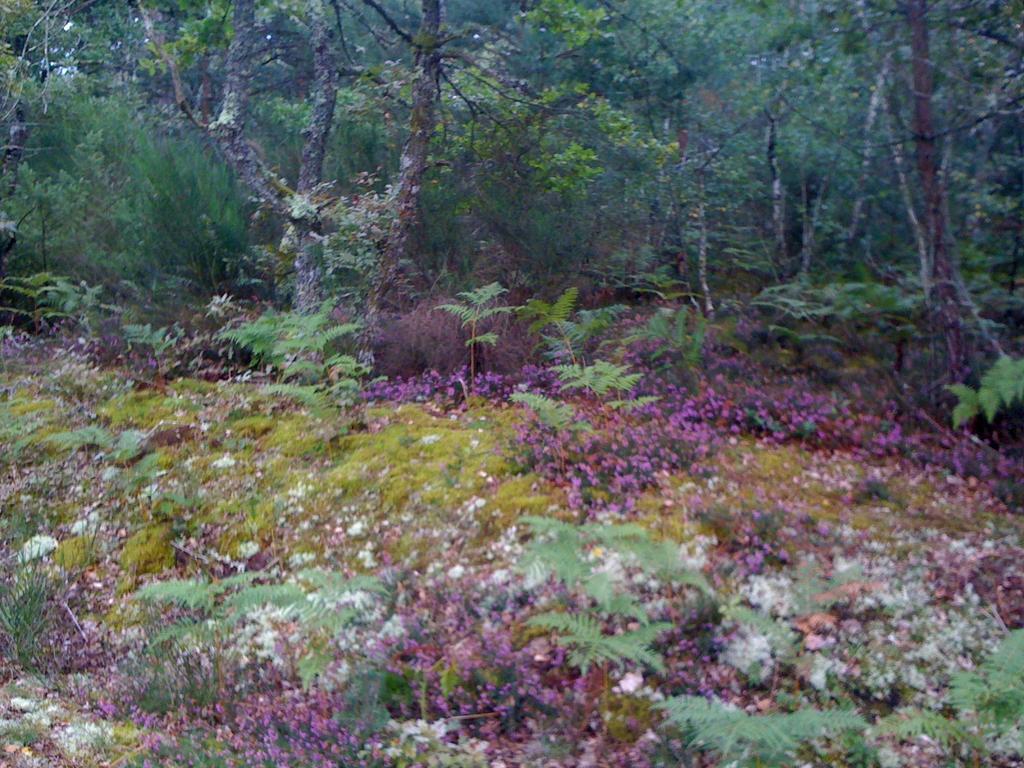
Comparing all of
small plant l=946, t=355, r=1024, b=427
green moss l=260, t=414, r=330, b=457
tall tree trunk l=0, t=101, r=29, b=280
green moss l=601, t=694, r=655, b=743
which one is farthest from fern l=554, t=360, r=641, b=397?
tall tree trunk l=0, t=101, r=29, b=280

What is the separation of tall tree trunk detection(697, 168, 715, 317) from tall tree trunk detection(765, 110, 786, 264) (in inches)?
45.8

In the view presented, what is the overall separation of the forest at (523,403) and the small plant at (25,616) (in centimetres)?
3

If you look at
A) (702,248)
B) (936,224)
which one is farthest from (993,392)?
(702,248)

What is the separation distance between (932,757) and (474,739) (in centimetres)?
191

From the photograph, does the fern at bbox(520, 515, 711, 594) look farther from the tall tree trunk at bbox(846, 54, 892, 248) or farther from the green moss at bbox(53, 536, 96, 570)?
the tall tree trunk at bbox(846, 54, 892, 248)

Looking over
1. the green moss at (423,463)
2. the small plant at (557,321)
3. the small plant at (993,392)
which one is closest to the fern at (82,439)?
the green moss at (423,463)

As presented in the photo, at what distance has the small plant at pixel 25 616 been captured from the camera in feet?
17.4

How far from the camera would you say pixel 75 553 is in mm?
6449

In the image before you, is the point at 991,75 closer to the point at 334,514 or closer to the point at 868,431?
the point at 868,431

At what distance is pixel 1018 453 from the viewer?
23.1 feet

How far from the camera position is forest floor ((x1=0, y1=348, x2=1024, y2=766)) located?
4301 mm

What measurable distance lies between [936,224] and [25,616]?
6.92 meters

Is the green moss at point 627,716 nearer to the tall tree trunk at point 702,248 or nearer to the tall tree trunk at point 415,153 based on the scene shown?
the tall tree trunk at point 415,153

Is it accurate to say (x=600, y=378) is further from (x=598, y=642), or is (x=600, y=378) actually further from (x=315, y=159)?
(x=315, y=159)
